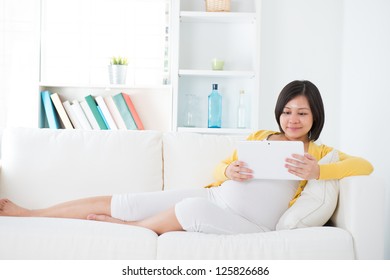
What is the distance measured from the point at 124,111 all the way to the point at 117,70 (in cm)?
29

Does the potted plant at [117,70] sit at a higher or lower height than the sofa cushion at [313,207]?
higher

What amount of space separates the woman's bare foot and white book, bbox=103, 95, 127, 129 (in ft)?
4.79

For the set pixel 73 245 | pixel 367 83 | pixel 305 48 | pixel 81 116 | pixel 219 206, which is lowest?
pixel 73 245

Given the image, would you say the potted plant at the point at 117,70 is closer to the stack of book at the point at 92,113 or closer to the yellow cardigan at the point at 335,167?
the stack of book at the point at 92,113

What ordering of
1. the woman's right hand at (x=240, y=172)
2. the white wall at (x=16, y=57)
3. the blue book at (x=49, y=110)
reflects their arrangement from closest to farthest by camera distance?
the woman's right hand at (x=240, y=172), the blue book at (x=49, y=110), the white wall at (x=16, y=57)

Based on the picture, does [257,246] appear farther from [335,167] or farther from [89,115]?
[89,115]

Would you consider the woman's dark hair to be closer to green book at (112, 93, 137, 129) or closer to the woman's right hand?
the woman's right hand

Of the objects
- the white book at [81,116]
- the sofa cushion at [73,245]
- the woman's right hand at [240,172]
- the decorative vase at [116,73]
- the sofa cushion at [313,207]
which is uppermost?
the decorative vase at [116,73]

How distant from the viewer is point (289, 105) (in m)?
2.58

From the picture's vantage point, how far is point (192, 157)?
283 centimetres

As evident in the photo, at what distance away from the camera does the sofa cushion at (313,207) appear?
235 centimetres

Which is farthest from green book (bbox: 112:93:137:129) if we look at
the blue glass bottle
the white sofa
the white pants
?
the white pants

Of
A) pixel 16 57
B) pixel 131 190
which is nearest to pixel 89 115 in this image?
pixel 16 57

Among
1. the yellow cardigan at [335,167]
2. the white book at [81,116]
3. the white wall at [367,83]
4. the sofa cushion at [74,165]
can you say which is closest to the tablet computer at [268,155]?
the yellow cardigan at [335,167]
